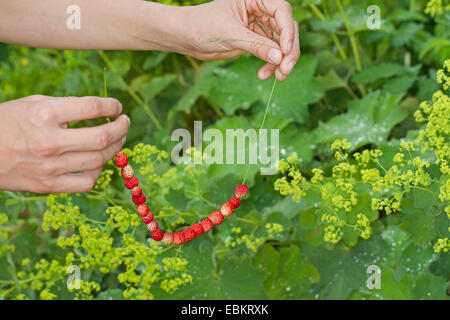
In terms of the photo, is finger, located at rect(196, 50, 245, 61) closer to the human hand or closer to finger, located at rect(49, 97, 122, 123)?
the human hand

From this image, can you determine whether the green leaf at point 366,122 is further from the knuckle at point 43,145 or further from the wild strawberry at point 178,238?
the knuckle at point 43,145

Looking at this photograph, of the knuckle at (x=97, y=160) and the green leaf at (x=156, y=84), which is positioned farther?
the green leaf at (x=156, y=84)

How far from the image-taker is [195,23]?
1109 mm

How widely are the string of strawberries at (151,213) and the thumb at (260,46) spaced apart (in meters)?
0.25

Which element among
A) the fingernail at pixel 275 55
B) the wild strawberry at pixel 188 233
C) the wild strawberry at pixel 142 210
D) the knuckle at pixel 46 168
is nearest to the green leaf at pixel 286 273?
the wild strawberry at pixel 188 233

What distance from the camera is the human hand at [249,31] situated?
0.98m

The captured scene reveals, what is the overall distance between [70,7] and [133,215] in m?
0.48

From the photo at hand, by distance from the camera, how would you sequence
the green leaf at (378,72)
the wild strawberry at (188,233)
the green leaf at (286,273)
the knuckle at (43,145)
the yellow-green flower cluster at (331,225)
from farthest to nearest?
the green leaf at (378,72)
the green leaf at (286,273)
the wild strawberry at (188,233)
the yellow-green flower cluster at (331,225)
the knuckle at (43,145)

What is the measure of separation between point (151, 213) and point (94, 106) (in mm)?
264

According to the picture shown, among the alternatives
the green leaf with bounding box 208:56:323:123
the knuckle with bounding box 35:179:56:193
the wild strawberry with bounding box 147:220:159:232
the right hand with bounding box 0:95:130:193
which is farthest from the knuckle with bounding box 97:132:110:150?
the green leaf with bounding box 208:56:323:123

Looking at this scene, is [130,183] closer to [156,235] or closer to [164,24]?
[156,235]

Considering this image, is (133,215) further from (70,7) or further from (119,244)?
(70,7)

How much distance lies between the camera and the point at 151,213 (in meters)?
1.02

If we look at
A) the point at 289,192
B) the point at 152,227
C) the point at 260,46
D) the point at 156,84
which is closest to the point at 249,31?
the point at 260,46
